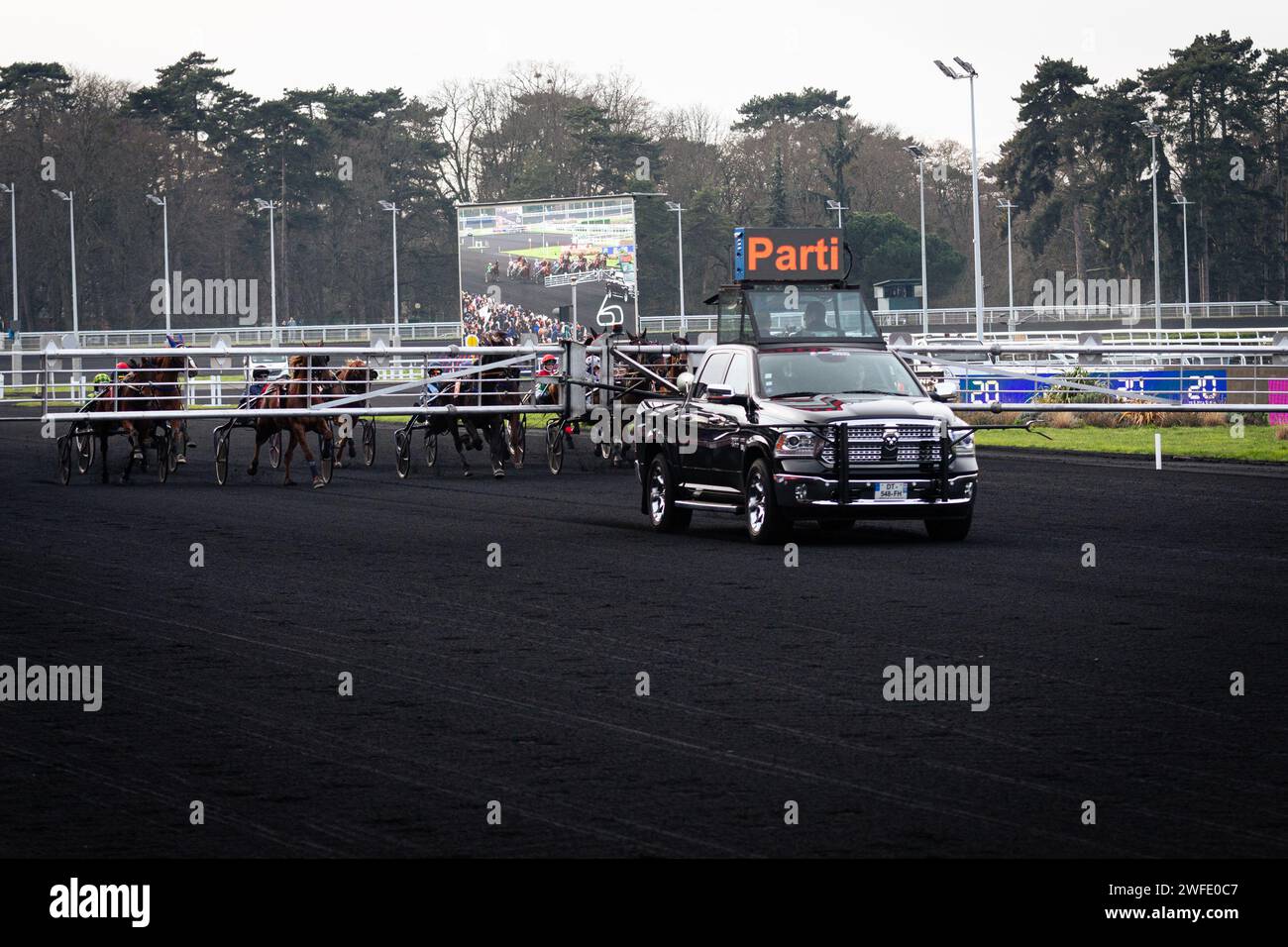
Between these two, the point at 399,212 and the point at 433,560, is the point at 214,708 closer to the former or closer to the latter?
the point at 433,560

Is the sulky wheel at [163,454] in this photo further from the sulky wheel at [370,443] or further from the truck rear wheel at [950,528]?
the truck rear wheel at [950,528]

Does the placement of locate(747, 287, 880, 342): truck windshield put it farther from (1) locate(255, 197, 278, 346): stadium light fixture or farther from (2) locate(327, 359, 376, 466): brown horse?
(1) locate(255, 197, 278, 346): stadium light fixture

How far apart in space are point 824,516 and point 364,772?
9498 mm

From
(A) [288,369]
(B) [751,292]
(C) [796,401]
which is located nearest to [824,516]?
(C) [796,401]

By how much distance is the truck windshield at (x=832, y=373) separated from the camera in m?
17.9

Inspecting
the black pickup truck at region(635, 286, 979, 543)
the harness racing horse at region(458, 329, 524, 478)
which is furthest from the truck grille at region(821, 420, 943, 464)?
the harness racing horse at region(458, 329, 524, 478)

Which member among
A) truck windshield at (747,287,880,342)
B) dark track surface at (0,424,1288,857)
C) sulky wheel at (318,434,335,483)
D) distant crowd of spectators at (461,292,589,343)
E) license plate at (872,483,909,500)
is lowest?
dark track surface at (0,424,1288,857)

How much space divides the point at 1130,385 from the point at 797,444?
20.9m

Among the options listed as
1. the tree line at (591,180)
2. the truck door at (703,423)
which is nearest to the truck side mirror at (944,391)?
the truck door at (703,423)

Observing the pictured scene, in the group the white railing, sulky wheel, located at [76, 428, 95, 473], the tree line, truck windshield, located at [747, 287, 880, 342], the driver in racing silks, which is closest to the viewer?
truck windshield, located at [747, 287, 880, 342]

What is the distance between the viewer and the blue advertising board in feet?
112

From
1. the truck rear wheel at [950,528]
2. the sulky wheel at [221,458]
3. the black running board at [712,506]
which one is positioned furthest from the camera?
the sulky wheel at [221,458]

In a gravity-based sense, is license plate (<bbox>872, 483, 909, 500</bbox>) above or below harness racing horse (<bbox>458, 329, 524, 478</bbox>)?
below

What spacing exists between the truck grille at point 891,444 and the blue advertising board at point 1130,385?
1633cm
